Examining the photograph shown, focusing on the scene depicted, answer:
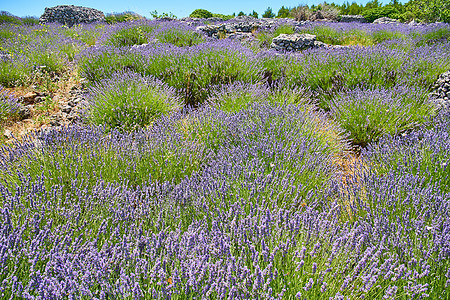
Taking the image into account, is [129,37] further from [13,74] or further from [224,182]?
[224,182]

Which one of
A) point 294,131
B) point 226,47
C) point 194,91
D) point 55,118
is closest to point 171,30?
point 226,47

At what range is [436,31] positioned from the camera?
29.3ft

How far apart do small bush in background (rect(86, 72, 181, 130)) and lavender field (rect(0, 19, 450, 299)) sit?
28 mm

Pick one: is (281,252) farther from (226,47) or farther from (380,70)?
(226,47)

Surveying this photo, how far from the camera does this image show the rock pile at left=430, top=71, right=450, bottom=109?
393 centimetres

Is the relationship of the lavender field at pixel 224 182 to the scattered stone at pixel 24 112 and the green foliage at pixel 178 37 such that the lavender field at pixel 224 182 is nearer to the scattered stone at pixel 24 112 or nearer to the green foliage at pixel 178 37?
the scattered stone at pixel 24 112

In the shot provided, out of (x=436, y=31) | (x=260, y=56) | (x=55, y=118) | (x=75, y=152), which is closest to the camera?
(x=75, y=152)

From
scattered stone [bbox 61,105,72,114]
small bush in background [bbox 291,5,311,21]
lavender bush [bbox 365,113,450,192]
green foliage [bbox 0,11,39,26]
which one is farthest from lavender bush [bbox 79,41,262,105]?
small bush in background [bbox 291,5,311,21]

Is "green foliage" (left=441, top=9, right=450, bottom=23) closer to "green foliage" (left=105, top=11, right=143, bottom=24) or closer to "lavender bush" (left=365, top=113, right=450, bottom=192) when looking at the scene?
"lavender bush" (left=365, top=113, right=450, bottom=192)

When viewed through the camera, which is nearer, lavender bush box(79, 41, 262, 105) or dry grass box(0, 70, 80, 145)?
dry grass box(0, 70, 80, 145)

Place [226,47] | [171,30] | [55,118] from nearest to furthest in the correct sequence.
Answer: [55,118] < [226,47] < [171,30]

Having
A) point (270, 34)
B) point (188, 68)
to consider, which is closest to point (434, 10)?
point (270, 34)

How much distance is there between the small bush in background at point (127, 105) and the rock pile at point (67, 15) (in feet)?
53.7

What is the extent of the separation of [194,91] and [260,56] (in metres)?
2.05
